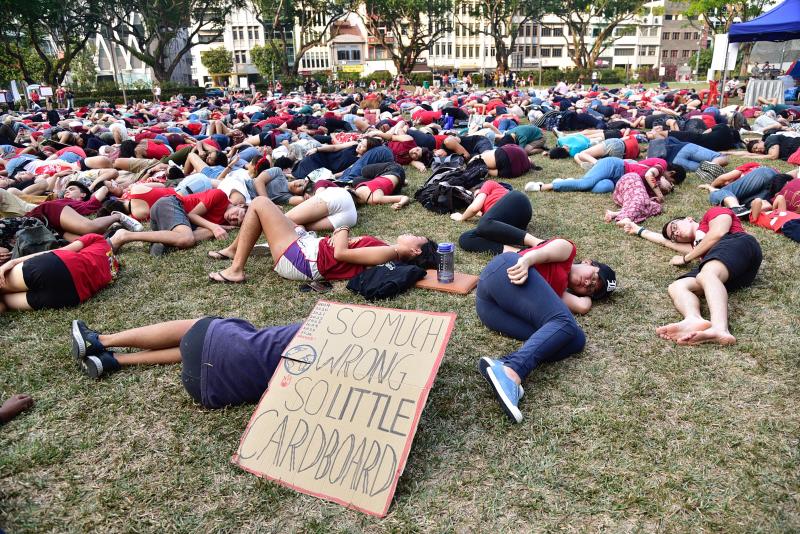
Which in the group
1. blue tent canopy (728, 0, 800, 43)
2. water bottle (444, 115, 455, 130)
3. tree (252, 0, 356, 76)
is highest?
tree (252, 0, 356, 76)

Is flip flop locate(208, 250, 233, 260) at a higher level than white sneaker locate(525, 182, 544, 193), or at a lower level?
lower

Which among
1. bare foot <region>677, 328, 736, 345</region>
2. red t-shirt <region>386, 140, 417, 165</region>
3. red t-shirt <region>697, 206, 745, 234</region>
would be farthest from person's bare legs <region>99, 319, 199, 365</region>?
red t-shirt <region>386, 140, 417, 165</region>

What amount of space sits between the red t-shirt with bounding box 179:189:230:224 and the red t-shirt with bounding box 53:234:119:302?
5.23ft

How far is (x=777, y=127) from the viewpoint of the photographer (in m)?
11.6

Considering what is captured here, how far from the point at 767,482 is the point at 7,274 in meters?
5.29

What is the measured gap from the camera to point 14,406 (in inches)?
118

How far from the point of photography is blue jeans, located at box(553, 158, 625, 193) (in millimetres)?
7621

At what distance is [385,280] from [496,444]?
2.01 metres

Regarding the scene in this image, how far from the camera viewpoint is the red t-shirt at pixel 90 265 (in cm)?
429

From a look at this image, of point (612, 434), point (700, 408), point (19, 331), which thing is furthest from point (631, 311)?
point (19, 331)

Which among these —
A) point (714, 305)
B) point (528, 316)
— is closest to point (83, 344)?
point (528, 316)

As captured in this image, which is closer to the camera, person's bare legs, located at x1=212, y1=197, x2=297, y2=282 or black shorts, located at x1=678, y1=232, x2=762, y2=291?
black shorts, located at x1=678, y1=232, x2=762, y2=291

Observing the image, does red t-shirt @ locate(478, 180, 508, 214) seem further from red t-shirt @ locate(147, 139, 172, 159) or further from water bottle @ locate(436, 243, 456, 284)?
red t-shirt @ locate(147, 139, 172, 159)

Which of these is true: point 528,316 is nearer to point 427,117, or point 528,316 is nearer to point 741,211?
point 741,211
